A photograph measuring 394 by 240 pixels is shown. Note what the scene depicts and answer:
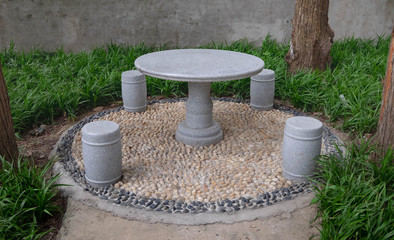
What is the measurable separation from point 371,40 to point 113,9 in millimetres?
5547

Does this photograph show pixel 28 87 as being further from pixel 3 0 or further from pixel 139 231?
pixel 139 231

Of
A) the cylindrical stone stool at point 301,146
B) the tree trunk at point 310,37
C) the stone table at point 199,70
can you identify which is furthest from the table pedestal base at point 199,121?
the tree trunk at point 310,37

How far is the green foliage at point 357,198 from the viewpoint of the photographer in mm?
2547

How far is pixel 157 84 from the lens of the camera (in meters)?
5.86

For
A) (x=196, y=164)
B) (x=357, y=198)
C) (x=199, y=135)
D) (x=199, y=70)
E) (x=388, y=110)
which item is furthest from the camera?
(x=199, y=135)

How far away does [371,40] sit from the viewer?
298 inches

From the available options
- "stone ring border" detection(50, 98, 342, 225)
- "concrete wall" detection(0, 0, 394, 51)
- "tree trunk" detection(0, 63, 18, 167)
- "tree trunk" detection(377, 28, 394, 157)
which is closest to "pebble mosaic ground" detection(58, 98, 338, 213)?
"stone ring border" detection(50, 98, 342, 225)

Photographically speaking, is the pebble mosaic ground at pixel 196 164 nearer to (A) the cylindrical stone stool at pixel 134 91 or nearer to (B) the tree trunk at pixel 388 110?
(A) the cylindrical stone stool at pixel 134 91

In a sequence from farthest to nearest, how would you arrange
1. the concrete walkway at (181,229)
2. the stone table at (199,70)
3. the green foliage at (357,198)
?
the stone table at (199,70) < the concrete walkway at (181,229) < the green foliage at (357,198)

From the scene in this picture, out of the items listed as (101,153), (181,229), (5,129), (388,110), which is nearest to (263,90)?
(388,110)

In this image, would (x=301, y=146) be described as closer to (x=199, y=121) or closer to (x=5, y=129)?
(x=199, y=121)

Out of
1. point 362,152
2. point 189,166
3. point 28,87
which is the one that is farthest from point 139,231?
point 28,87

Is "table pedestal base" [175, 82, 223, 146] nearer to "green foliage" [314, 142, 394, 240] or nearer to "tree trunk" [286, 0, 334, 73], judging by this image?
"green foliage" [314, 142, 394, 240]

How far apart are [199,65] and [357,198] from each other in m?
2.09
